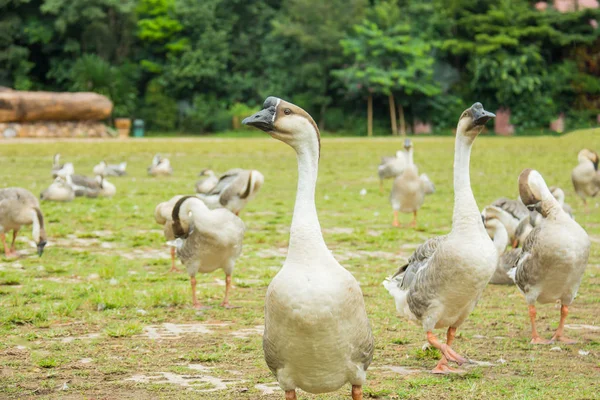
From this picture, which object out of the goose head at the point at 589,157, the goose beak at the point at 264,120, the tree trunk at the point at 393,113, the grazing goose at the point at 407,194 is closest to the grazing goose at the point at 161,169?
the grazing goose at the point at 407,194

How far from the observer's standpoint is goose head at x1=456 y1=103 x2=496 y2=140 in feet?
18.1

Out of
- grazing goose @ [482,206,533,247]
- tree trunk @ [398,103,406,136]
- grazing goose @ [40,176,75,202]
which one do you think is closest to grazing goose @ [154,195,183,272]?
grazing goose @ [482,206,533,247]

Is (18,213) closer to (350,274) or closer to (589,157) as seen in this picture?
(350,274)

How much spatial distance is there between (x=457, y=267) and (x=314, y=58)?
3896 centimetres

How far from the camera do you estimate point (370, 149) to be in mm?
29562

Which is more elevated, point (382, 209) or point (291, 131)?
point (291, 131)

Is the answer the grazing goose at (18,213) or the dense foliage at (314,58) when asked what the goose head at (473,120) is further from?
the dense foliage at (314,58)

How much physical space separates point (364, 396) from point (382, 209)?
1023 cm

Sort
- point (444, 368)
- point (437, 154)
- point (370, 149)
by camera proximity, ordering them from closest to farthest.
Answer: point (444, 368) < point (437, 154) < point (370, 149)

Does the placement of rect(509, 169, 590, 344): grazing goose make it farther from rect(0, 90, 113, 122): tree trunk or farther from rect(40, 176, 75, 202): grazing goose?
rect(0, 90, 113, 122): tree trunk

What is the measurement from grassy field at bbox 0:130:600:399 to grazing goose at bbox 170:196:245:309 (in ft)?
1.31

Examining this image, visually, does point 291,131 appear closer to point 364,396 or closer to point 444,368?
point 364,396

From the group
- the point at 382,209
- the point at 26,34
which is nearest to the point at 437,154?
the point at 382,209

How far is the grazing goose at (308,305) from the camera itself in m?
4.02
